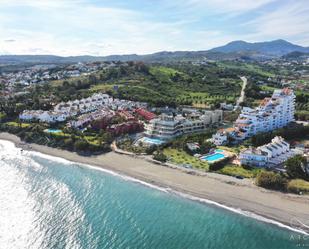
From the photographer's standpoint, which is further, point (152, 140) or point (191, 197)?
point (152, 140)

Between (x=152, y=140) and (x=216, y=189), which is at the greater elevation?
(x=216, y=189)

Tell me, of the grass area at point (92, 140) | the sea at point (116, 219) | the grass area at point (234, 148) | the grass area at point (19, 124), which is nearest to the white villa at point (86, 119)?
the grass area at point (92, 140)

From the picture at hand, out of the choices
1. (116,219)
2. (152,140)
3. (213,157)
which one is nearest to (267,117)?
(213,157)

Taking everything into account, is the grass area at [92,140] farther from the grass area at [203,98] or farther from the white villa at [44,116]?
the grass area at [203,98]

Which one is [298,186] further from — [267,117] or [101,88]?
[101,88]

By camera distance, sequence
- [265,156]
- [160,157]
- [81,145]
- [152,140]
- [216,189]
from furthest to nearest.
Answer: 1. [152,140]
2. [81,145]
3. [160,157]
4. [265,156]
5. [216,189]

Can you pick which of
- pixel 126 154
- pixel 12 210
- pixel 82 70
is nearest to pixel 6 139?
pixel 126 154

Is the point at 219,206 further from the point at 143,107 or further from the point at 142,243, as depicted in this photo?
the point at 143,107

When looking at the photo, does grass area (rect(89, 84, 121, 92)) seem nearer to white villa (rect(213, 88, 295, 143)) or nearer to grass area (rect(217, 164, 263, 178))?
white villa (rect(213, 88, 295, 143))
